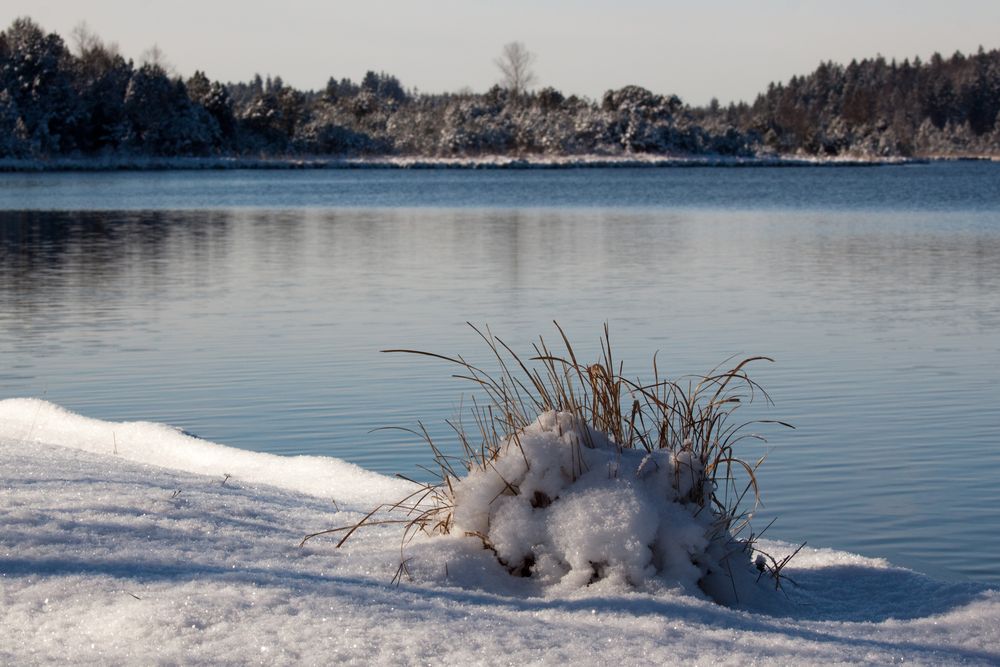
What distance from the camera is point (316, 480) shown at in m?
5.39

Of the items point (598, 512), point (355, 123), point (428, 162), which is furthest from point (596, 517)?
point (355, 123)

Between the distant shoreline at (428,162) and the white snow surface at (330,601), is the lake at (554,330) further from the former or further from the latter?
the distant shoreline at (428,162)

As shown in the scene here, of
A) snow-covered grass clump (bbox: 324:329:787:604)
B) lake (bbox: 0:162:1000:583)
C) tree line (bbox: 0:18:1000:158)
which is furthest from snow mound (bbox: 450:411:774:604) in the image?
tree line (bbox: 0:18:1000:158)

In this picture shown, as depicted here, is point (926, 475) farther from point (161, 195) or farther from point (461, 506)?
point (161, 195)

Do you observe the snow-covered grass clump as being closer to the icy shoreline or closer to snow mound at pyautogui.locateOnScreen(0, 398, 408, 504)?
snow mound at pyautogui.locateOnScreen(0, 398, 408, 504)

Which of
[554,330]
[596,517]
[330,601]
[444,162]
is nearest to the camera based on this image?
[330,601]

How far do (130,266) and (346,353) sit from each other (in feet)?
32.8

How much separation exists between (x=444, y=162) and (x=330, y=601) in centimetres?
9285

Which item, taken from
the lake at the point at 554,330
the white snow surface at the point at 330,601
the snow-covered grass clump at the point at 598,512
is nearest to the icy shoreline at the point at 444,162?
the lake at the point at 554,330

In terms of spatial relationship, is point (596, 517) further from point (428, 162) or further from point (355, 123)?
point (355, 123)

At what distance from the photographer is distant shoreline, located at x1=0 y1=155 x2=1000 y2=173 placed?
8112 cm

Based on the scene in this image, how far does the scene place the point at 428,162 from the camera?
310 ft

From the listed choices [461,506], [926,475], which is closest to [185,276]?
[926,475]

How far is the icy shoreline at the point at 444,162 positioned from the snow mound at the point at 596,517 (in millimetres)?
79722
